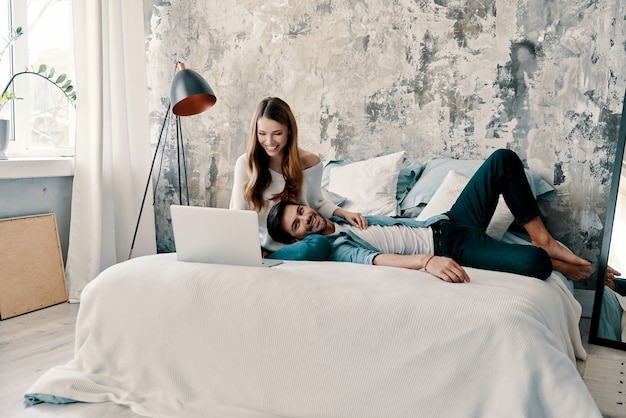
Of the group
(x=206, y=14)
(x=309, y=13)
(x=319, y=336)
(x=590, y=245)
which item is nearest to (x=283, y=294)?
(x=319, y=336)

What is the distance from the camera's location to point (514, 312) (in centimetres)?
156

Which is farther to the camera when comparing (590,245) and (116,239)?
(116,239)

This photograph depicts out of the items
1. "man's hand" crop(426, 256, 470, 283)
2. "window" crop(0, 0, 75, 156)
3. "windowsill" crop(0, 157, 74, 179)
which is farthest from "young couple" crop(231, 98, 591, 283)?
"window" crop(0, 0, 75, 156)

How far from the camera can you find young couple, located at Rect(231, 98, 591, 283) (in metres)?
2.35

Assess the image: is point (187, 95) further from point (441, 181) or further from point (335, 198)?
point (441, 181)

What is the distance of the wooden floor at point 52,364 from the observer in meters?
1.89

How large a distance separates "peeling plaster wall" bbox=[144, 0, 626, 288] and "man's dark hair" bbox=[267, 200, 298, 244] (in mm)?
1283

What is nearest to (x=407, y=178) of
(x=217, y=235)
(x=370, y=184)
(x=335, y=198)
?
(x=370, y=184)

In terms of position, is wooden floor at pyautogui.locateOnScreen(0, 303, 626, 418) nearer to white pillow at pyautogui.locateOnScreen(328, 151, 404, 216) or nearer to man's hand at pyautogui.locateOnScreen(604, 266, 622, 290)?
man's hand at pyautogui.locateOnScreen(604, 266, 622, 290)

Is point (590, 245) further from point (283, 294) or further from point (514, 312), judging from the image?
point (283, 294)

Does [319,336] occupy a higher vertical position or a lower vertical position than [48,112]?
lower

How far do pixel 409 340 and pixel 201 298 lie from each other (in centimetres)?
66

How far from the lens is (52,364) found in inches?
93.0

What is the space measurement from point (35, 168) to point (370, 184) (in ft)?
6.24
